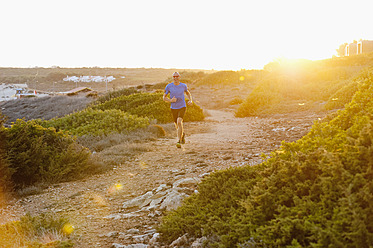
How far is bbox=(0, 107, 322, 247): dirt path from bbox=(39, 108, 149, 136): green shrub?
2.35m

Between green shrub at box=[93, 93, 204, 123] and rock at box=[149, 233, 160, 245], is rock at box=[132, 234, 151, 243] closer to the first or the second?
rock at box=[149, 233, 160, 245]

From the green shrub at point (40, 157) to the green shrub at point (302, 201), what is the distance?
401cm

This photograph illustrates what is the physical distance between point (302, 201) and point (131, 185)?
4.09m

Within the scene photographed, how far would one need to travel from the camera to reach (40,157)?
282 inches

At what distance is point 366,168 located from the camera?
9.38ft

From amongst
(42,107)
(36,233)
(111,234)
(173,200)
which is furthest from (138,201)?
(42,107)

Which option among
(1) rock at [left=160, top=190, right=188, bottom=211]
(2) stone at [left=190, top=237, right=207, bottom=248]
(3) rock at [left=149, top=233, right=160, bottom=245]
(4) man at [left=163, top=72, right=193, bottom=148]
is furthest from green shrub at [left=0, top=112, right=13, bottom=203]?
(2) stone at [left=190, top=237, right=207, bottom=248]

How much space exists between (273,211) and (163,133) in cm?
911

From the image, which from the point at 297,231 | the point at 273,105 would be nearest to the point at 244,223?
the point at 297,231

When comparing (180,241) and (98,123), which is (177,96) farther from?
(180,241)

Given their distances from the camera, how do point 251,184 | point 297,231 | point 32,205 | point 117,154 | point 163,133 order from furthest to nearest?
point 163,133, point 117,154, point 32,205, point 251,184, point 297,231

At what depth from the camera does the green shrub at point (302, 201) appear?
2.51m

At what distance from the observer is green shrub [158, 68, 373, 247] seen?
2.51m

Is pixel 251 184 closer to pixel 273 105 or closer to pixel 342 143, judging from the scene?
pixel 342 143
